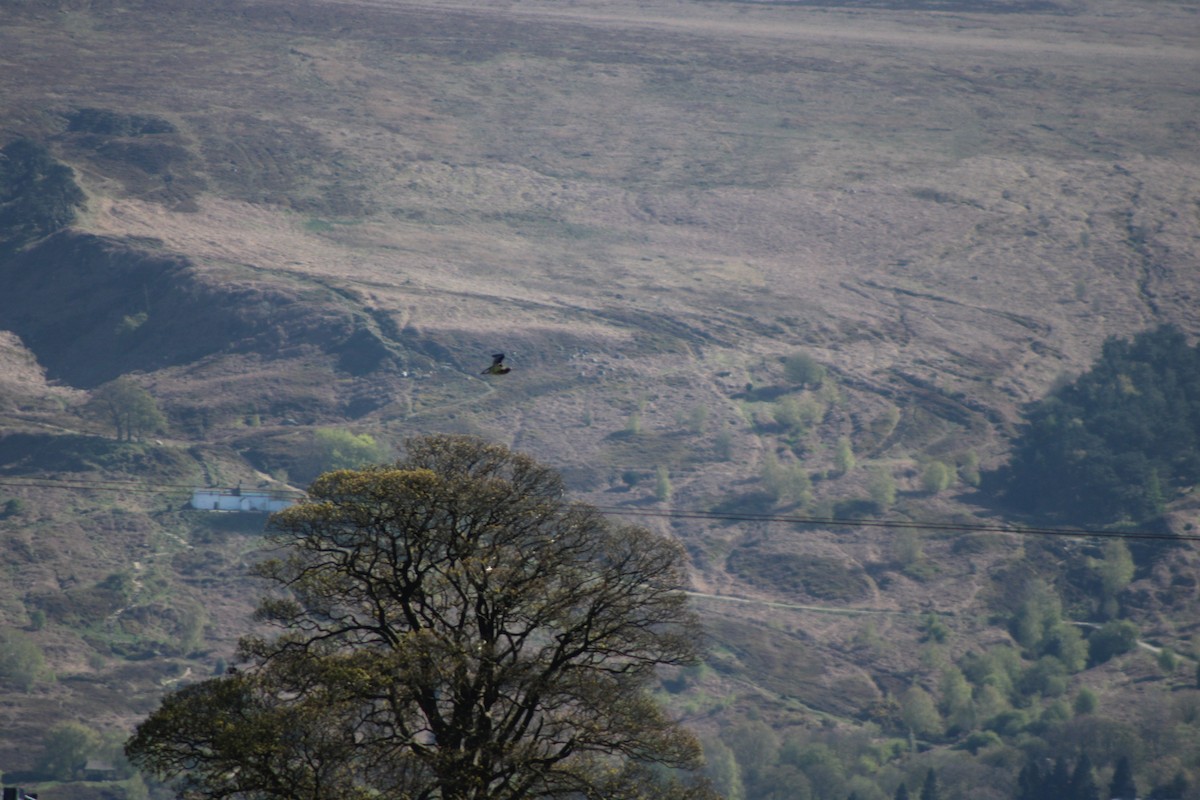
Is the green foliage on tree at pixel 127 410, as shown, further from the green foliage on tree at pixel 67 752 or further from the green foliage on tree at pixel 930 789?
the green foliage on tree at pixel 930 789

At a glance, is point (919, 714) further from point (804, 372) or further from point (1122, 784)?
point (804, 372)

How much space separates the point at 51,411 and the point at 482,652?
14147 cm

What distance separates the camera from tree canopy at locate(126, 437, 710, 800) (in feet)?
79.9

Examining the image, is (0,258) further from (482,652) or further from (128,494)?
(482,652)

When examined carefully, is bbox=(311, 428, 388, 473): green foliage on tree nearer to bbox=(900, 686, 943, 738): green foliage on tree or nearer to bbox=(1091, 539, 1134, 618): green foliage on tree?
bbox=(900, 686, 943, 738): green foliage on tree

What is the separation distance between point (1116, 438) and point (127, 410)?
103 m

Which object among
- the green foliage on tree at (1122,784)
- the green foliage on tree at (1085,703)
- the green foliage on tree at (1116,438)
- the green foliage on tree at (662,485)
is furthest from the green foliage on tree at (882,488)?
the green foliage on tree at (1122,784)

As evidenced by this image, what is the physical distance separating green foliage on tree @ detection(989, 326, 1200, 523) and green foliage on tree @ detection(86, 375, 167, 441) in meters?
83.1

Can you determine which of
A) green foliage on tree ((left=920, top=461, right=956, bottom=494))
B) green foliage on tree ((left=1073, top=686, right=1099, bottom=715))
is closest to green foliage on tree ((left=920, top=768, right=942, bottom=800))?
green foliage on tree ((left=1073, top=686, right=1099, bottom=715))

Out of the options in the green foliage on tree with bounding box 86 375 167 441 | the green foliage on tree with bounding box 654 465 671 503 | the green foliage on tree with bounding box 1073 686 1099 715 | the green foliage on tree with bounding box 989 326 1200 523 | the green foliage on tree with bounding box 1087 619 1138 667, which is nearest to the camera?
the green foliage on tree with bounding box 1073 686 1099 715

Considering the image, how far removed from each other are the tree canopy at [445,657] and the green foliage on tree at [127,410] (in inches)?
5102

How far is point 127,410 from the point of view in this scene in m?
155

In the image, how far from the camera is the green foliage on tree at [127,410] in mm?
153250

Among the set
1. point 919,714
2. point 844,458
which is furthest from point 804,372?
point 919,714
